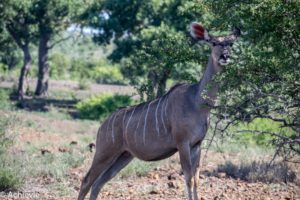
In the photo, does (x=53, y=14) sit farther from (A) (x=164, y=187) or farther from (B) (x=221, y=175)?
(A) (x=164, y=187)

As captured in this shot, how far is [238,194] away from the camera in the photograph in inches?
372

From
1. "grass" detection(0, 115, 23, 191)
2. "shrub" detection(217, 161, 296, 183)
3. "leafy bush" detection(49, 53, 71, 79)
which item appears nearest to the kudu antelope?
"grass" detection(0, 115, 23, 191)

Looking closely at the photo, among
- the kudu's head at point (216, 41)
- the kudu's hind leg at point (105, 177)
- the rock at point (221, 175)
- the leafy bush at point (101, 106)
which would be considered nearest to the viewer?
the kudu's head at point (216, 41)

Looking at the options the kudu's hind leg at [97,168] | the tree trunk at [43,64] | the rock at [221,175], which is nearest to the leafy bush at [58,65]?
the tree trunk at [43,64]

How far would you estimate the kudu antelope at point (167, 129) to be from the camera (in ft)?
25.8

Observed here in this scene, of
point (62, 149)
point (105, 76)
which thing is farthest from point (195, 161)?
point (105, 76)

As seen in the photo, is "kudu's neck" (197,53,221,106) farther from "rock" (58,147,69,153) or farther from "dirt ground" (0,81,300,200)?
"rock" (58,147,69,153)

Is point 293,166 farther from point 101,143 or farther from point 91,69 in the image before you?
point 91,69

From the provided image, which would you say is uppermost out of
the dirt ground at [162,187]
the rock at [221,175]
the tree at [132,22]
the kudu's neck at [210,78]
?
the tree at [132,22]

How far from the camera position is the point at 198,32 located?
7859 millimetres

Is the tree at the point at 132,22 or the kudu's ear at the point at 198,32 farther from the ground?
the tree at the point at 132,22

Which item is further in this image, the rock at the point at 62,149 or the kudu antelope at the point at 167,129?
the rock at the point at 62,149

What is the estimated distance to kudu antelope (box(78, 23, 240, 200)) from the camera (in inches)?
310

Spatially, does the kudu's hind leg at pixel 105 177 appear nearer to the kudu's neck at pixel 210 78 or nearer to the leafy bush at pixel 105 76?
the kudu's neck at pixel 210 78
